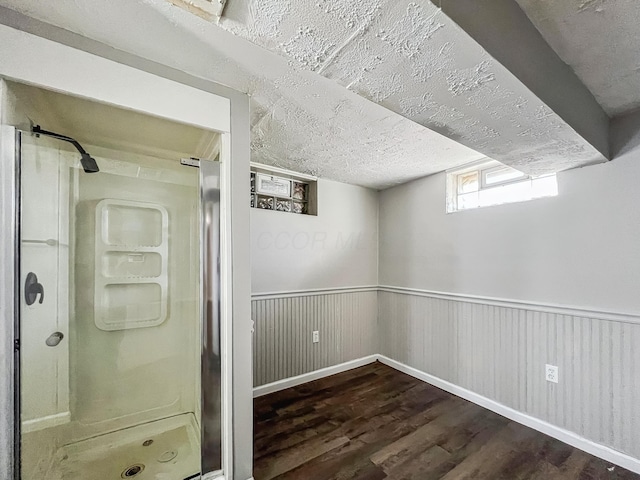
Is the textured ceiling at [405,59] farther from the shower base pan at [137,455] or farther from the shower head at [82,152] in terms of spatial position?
the shower base pan at [137,455]

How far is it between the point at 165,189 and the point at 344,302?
6.91 ft

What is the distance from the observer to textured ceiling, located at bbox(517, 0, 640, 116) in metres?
0.94

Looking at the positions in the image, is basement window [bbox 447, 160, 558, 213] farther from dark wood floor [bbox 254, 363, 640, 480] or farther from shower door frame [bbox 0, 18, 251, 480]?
shower door frame [bbox 0, 18, 251, 480]

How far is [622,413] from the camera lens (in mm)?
1607

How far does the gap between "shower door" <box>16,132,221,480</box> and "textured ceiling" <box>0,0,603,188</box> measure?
0.52 metres

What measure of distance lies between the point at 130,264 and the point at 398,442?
2308mm

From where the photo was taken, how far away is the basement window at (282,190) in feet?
8.33

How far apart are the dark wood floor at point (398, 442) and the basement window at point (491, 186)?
5.78 feet

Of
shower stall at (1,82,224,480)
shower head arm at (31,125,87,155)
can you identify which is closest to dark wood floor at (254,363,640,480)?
shower stall at (1,82,224,480)

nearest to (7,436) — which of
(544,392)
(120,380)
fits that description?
(120,380)

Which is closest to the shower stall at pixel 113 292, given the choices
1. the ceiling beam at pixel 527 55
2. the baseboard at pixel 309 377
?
the baseboard at pixel 309 377

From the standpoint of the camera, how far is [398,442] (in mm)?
1788

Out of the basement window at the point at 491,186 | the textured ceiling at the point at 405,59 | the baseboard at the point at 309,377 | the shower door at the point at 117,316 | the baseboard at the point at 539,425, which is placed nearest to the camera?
the textured ceiling at the point at 405,59

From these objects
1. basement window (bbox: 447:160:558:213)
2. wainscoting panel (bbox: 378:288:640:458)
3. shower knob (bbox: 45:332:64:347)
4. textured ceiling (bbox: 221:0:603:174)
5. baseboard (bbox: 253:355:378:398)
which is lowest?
baseboard (bbox: 253:355:378:398)
